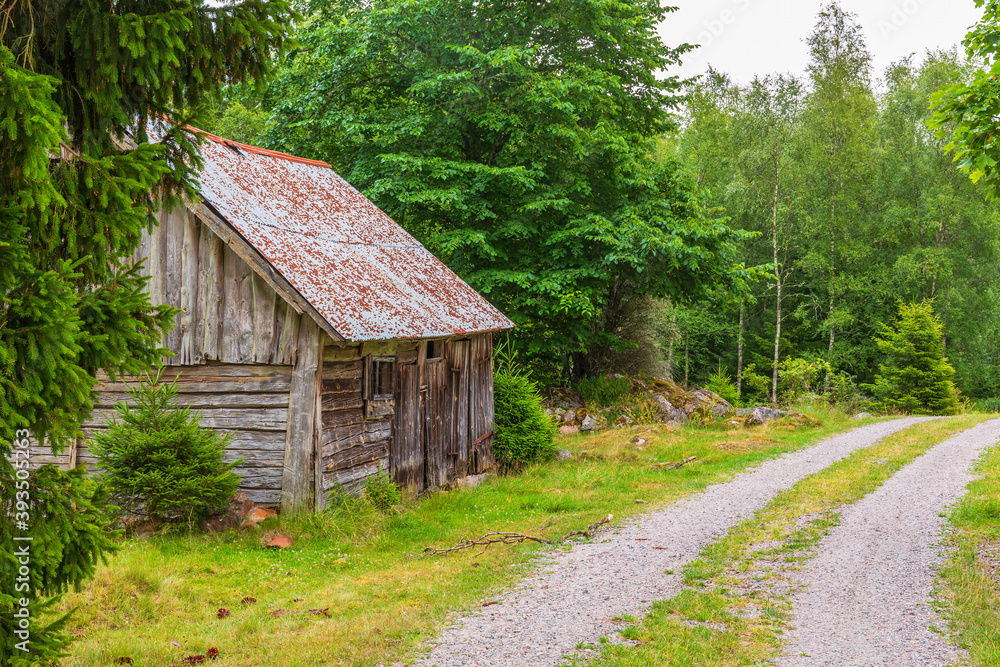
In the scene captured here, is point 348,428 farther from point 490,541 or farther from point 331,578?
point 331,578

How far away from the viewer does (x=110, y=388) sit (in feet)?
33.8

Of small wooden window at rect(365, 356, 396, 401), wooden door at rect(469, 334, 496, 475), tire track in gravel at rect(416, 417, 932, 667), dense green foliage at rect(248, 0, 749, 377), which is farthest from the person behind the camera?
dense green foliage at rect(248, 0, 749, 377)

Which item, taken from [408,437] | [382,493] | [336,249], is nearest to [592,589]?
[382,493]

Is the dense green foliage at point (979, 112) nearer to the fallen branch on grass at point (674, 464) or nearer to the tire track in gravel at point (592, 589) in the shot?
the tire track in gravel at point (592, 589)

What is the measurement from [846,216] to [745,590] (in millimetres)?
31126

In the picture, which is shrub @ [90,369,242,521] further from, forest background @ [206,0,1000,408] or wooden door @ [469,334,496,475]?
forest background @ [206,0,1000,408]

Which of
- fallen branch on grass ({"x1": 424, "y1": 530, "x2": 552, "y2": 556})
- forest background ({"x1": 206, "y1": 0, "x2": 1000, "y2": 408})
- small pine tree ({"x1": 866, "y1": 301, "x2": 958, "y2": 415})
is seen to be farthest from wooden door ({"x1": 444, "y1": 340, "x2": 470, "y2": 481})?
small pine tree ({"x1": 866, "y1": 301, "x2": 958, "y2": 415})

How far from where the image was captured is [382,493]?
34.0ft

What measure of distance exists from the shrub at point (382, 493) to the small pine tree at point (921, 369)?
2420 cm

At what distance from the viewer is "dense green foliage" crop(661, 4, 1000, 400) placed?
1257 inches

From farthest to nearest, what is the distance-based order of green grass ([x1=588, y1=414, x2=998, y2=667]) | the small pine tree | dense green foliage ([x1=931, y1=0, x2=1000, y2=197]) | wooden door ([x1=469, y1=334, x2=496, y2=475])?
the small pine tree
wooden door ([x1=469, y1=334, x2=496, y2=475])
dense green foliage ([x1=931, y1=0, x2=1000, y2=197])
green grass ([x1=588, y1=414, x2=998, y2=667])

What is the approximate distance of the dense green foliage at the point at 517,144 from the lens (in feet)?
57.3

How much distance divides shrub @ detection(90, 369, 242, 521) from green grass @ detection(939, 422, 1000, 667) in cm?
767

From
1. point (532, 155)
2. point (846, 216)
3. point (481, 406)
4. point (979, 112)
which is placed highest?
point (846, 216)
